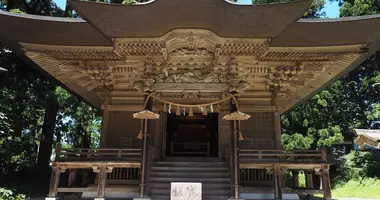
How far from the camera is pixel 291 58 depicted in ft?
28.2

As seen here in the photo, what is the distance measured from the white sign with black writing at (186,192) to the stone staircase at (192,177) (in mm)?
2138

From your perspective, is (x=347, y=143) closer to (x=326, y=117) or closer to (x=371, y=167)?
(x=326, y=117)

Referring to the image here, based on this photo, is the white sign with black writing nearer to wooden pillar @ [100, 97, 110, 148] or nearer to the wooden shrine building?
the wooden shrine building

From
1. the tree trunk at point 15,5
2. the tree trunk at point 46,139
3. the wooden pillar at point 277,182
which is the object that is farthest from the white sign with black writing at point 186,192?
the tree trunk at point 15,5

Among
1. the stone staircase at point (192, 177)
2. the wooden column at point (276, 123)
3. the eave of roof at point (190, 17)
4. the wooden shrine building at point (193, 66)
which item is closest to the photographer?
the eave of roof at point (190, 17)

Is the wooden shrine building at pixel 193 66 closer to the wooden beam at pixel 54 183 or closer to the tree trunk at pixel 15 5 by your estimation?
Answer: the wooden beam at pixel 54 183

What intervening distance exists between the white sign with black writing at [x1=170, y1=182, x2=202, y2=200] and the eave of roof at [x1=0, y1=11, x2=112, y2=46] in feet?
14.3

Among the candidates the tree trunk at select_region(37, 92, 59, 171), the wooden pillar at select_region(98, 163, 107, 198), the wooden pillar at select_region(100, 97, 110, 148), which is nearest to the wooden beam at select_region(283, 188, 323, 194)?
the wooden pillar at select_region(98, 163, 107, 198)

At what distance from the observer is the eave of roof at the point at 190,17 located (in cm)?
658

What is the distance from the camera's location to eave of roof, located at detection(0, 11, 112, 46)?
26.5ft

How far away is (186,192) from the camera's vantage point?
6.16 metres

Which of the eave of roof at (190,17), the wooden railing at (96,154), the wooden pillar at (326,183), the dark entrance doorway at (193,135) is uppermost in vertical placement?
the eave of roof at (190,17)

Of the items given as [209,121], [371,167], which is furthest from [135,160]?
[371,167]

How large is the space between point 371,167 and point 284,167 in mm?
11638
